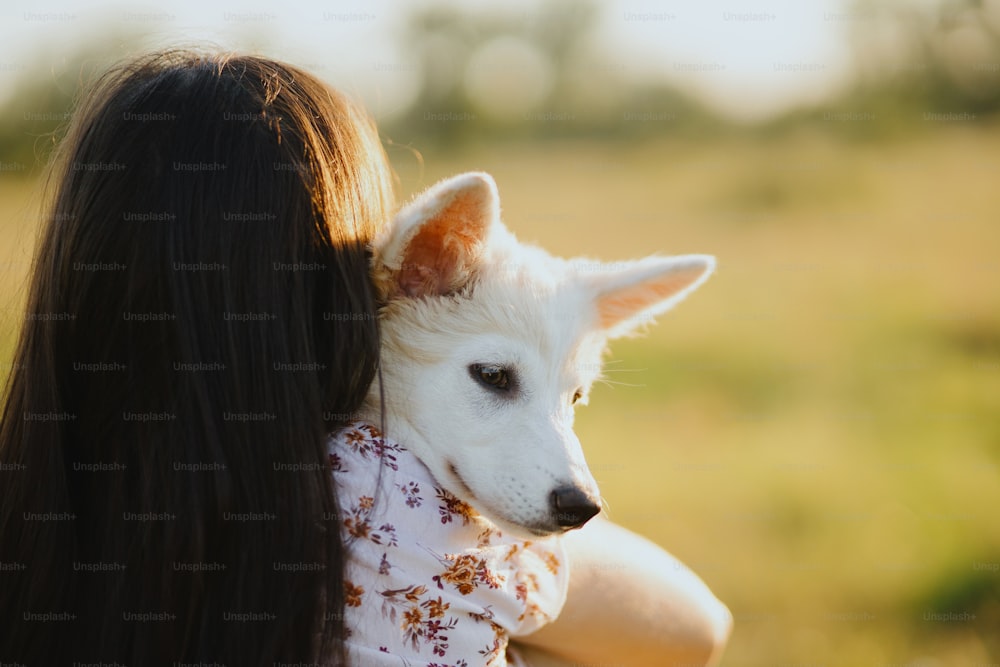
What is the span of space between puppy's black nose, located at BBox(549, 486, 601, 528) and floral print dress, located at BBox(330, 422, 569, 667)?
23cm

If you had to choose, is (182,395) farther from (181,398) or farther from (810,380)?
(810,380)

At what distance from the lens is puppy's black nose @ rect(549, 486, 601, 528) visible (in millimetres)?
2072

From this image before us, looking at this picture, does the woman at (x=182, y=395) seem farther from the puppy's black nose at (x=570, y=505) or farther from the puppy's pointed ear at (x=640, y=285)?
the puppy's pointed ear at (x=640, y=285)

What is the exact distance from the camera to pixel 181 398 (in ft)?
5.65

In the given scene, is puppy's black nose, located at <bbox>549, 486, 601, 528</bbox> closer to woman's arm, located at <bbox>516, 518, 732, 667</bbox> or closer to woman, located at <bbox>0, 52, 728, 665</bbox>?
woman's arm, located at <bbox>516, 518, 732, 667</bbox>

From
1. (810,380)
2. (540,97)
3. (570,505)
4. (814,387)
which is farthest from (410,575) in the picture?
(540,97)

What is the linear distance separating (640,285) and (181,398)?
129 cm

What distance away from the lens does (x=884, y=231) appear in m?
11.0

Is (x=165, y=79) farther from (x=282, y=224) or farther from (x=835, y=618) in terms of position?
(x=835, y=618)

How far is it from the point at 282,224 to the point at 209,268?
6.5 inches

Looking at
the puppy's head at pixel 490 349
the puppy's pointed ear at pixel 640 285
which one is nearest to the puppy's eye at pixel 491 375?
the puppy's head at pixel 490 349

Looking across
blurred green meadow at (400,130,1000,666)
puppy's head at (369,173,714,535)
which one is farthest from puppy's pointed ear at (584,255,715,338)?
blurred green meadow at (400,130,1000,666)

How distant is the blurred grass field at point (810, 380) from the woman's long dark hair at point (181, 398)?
59 centimetres

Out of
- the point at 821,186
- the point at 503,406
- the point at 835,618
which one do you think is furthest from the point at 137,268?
the point at 821,186
